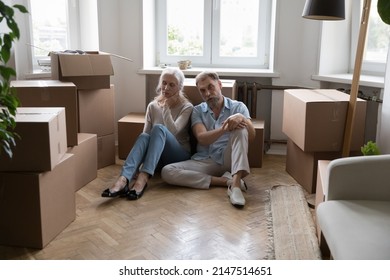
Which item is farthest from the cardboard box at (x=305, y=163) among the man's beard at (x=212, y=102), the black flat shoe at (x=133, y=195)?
the black flat shoe at (x=133, y=195)

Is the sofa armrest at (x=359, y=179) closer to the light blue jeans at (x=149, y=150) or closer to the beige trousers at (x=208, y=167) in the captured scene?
the beige trousers at (x=208, y=167)

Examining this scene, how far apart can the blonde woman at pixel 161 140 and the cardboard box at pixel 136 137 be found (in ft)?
1.39

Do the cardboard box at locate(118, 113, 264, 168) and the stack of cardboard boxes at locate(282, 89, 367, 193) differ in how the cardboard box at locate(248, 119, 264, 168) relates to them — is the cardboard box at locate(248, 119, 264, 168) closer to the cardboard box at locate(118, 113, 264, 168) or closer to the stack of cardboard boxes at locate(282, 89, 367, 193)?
the cardboard box at locate(118, 113, 264, 168)

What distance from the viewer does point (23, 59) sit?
356cm

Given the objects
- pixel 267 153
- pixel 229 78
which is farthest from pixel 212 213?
pixel 229 78

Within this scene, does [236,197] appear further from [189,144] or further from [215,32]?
[215,32]

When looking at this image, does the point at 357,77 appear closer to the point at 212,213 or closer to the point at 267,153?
the point at 212,213

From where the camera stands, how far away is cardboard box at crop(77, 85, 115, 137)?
3.39m

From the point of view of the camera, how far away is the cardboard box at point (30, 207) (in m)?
2.21

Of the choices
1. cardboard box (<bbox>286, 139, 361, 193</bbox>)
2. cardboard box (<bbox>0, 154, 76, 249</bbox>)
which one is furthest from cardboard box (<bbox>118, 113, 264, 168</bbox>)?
cardboard box (<bbox>0, 154, 76, 249</bbox>)

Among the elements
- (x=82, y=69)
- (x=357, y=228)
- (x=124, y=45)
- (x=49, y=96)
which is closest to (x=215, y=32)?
(x=124, y=45)

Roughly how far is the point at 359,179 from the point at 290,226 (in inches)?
27.1

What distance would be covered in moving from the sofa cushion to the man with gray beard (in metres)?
1.14
